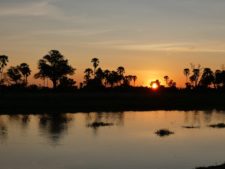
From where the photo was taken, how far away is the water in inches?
1121

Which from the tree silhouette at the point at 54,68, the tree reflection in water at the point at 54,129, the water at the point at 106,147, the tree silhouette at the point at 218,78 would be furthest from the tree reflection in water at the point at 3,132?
the tree silhouette at the point at 218,78

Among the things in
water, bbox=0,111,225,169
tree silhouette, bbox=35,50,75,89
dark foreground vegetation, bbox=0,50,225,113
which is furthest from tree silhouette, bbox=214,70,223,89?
water, bbox=0,111,225,169

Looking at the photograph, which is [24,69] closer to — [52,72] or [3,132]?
[52,72]

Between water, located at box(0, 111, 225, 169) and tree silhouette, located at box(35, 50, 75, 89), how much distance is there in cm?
9456

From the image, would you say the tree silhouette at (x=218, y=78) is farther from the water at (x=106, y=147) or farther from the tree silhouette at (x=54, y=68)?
the water at (x=106, y=147)

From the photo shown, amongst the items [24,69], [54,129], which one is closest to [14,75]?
[24,69]

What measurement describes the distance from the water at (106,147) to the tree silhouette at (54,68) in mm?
94562

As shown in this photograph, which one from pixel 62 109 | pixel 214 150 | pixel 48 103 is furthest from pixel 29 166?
pixel 48 103

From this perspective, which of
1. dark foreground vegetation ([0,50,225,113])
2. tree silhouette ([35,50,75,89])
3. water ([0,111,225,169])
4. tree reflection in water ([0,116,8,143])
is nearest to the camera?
water ([0,111,225,169])

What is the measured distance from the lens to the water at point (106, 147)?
28.5 meters

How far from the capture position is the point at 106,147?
35.2 meters

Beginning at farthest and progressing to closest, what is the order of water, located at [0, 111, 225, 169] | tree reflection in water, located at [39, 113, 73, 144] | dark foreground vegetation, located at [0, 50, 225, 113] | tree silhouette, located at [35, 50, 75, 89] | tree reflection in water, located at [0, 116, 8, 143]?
tree silhouette, located at [35, 50, 75, 89]
dark foreground vegetation, located at [0, 50, 225, 113]
tree reflection in water, located at [39, 113, 73, 144]
tree reflection in water, located at [0, 116, 8, 143]
water, located at [0, 111, 225, 169]

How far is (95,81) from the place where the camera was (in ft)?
548

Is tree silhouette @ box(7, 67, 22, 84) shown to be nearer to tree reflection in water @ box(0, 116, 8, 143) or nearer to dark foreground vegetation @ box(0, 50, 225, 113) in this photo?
dark foreground vegetation @ box(0, 50, 225, 113)
